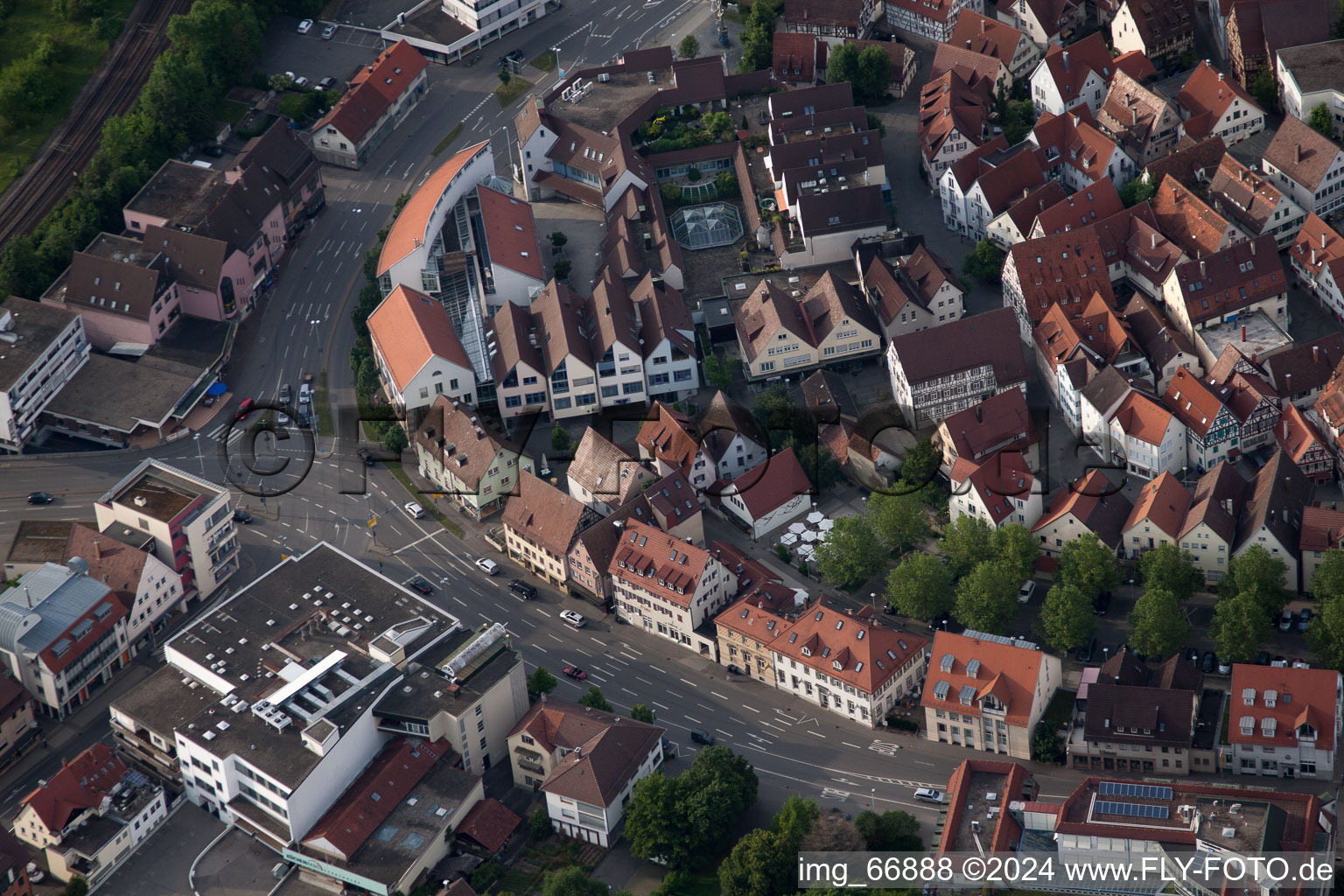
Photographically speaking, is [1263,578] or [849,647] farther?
[1263,578]

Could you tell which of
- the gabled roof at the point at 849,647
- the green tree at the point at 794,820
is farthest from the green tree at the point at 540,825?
the gabled roof at the point at 849,647

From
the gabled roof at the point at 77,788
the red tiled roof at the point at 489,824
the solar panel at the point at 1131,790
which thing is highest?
the gabled roof at the point at 77,788

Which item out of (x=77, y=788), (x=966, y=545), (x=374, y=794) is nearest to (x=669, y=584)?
(x=966, y=545)

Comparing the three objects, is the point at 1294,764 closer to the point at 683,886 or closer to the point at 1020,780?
the point at 1020,780

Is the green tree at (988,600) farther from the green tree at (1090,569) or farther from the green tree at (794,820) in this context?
the green tree at (794,820)

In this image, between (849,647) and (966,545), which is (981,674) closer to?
(849,647)

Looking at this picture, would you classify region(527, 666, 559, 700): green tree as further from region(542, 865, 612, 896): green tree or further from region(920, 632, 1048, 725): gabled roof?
region(920, 632, 1048, 725): gabled roof
